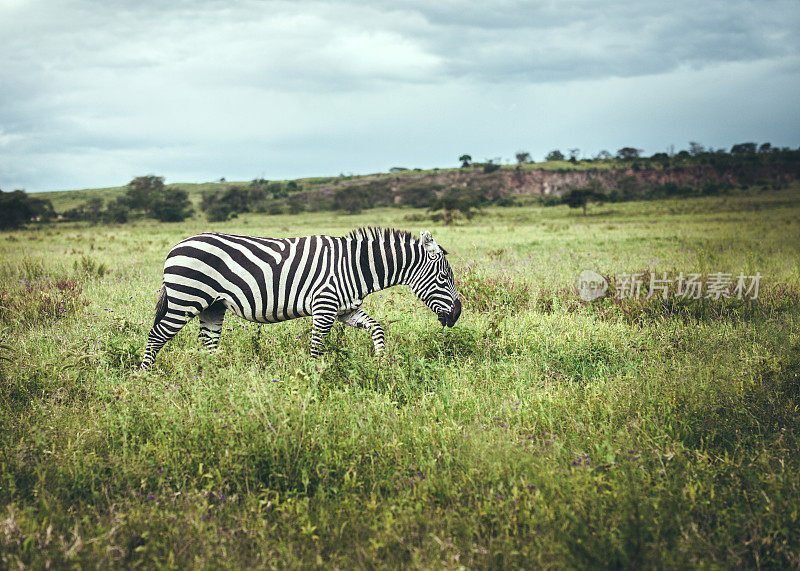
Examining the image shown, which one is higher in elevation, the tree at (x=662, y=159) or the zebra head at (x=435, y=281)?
the tree at (x=662, y=159)

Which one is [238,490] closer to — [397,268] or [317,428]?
[317,428]

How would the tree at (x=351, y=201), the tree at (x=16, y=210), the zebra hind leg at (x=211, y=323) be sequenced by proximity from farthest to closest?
the tree at (x=351, y=201) → the tree at (x=16, y=210) → the zebra hind leg at (x=211, y=323)

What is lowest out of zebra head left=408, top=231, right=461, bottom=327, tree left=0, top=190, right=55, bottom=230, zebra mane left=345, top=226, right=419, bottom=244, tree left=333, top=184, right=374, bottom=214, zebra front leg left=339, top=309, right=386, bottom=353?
zebra front leg left=339, top=309, right=386, bottom=353

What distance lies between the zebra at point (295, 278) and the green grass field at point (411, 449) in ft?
1.66

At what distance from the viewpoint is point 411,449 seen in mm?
3924

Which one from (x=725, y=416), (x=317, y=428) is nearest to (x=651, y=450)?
(x=725, y=416)

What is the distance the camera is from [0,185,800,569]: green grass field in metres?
2.88

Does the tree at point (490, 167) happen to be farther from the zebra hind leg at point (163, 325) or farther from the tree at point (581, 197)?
the zebra hind leg at point (163, 325)

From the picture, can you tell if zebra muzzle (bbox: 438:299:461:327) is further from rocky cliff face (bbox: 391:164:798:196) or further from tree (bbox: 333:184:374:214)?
rocky cliff face (bbox: 391:164:798:196)

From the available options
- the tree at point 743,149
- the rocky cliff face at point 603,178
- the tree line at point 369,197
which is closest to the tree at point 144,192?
the tree line at point 369,197

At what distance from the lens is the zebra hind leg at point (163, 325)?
5426 millimetres

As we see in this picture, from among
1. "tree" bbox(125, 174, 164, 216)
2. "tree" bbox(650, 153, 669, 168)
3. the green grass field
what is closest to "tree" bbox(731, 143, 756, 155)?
"tree" bbox(650, 153, 669, 168)

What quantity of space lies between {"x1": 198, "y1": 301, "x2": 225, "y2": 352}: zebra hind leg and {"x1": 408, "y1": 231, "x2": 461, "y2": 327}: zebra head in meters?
2.49

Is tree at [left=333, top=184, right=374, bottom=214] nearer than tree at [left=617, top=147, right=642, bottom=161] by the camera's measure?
Yes
